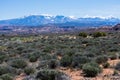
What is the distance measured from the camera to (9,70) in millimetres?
18188

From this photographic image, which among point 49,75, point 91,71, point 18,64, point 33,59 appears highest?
point 49,75

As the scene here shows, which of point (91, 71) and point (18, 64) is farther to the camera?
point (18, 64)

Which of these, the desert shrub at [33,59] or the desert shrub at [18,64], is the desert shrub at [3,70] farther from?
the desert shrub at [33,59]

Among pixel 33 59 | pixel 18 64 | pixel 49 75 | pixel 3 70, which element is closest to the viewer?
pixel 49 75

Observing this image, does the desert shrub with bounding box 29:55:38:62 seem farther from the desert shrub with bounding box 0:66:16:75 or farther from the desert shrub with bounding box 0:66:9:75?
the desert shrub with bounding box 0:66:9:75

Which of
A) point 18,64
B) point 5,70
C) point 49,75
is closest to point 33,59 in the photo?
point 18,64

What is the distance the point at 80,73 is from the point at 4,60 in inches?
357

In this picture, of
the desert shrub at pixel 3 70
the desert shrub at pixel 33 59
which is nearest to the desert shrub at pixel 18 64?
the desert shrub at pixel 3 70

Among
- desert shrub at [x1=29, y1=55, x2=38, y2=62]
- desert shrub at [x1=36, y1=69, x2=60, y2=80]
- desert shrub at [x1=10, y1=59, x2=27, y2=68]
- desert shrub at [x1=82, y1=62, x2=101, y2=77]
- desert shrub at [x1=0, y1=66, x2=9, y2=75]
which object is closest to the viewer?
desert shrub at [x1=36, y1=69, x2=60, y2=80]

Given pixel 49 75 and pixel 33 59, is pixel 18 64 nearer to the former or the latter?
pixel 33 59

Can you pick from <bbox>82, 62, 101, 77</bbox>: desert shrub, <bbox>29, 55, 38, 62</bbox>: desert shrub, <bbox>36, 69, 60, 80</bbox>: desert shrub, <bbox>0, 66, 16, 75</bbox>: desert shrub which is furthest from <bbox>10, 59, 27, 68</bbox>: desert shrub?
<bbox>36, 69, 60, 80</bbox>: desert shrub

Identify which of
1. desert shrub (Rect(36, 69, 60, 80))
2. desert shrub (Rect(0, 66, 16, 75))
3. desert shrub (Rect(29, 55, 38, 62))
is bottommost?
desert shrub (Rect(29, 55, 38, 62))

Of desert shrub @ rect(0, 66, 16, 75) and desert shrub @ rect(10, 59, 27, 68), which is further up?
desert shrub @ rect(0, 66, 16, 75)

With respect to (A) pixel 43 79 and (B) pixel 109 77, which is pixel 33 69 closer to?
(A) pixel 43 79
